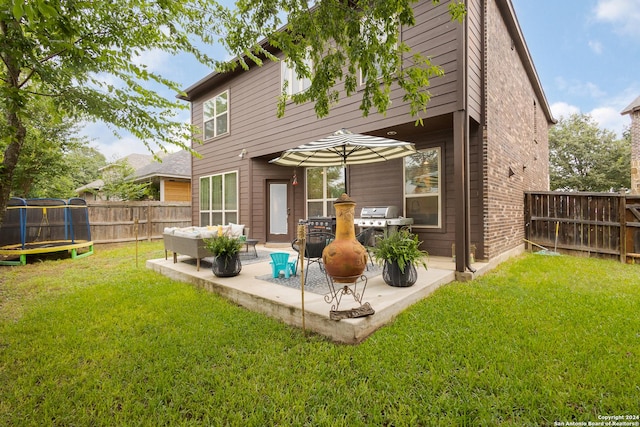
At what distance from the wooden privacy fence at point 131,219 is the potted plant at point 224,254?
570 cm

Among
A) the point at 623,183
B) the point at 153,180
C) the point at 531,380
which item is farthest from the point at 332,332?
the point at 623,183

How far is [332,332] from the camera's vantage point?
276 centimetres

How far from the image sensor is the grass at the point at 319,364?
1.82 metres

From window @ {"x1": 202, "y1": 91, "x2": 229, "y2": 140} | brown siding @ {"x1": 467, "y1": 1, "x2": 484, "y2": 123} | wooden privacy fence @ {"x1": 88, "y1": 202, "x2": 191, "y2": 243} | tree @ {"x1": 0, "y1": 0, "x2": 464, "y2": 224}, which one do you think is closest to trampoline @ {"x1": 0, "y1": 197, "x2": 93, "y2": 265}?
wooden privacy fence @ {"x1": 88, "y1": 202, "x2": 191, "y2": 243}

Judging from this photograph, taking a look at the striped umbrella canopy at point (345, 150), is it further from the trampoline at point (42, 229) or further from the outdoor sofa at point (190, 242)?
the trampoline at point (42, 229)

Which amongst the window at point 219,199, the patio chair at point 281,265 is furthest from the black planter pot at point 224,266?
the window at point 219,199

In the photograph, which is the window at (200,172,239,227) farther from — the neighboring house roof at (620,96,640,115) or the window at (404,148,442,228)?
the neighboring house roof at (620,96,640,115)

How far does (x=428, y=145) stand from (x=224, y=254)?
460 centimetres

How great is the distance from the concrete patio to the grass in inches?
5.4

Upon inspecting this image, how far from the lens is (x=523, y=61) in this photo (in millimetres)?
8320

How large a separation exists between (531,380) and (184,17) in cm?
580

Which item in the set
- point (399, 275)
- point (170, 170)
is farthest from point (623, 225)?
point (170, 170)

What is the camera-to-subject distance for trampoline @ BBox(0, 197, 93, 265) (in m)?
6.68

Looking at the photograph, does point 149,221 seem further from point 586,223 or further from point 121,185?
point 586,223
